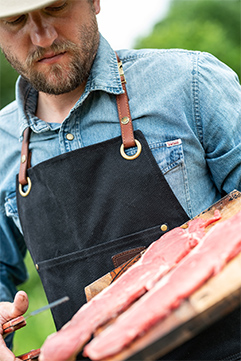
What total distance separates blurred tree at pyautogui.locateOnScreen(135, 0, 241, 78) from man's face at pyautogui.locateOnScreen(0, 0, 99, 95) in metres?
7.88

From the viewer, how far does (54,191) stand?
2.49 m

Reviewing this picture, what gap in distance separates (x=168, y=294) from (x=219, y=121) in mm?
1247

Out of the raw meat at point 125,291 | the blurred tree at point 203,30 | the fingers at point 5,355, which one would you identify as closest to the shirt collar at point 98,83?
the raw meat at point 125,291

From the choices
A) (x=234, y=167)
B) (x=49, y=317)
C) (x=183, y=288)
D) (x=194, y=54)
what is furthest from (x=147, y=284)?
(x=49, y=317)

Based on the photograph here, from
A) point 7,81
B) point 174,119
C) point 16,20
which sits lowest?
point 7,81

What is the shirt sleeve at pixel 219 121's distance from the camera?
2.37 m

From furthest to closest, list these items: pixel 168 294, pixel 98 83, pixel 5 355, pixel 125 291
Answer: pixel 98 83
pixel 5 355
pixel 125 291
pixel 168 294

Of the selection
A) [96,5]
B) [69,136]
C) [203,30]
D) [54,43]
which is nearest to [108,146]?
[69,136]

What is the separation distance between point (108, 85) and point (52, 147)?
0.51 metres

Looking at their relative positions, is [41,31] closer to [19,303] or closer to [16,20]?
[16,20]

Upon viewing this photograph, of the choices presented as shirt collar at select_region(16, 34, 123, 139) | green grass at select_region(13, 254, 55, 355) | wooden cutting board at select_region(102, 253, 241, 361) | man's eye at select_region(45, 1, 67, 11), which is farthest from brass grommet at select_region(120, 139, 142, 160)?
green grass at select_region(13, 254, 55, 355)

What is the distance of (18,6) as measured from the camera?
2061 millimetres

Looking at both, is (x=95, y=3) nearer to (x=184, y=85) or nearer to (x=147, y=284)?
(x=184, y=85)

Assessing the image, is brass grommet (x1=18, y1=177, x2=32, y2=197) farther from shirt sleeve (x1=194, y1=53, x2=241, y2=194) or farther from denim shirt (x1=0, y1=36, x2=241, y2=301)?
shirt sleeve (x1=194, y1=53, x2=241, y2=194)
